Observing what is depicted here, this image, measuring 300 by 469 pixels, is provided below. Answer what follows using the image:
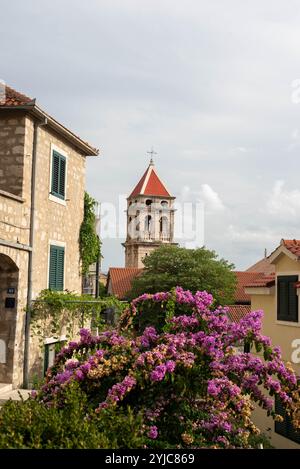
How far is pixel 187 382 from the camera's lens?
24.8 ft

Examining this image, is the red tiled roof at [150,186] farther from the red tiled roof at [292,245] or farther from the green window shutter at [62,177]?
the red tiled roof at [292,245]

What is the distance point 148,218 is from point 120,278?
44.6 ft

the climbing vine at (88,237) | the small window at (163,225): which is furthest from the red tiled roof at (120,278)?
the climbing vine at (88,237)

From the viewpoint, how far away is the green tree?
1769 inches

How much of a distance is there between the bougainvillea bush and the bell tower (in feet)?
205

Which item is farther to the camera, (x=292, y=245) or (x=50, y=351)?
(x=50, y=351)

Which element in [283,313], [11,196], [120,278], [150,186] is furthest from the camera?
[150,186]

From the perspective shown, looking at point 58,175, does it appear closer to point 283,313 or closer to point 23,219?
point 23,219

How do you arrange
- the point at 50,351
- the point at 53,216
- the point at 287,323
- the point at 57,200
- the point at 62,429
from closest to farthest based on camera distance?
the point at 62,429, the point at 287,323, the point at 50,351, the point at 53,216, the point at 57,200

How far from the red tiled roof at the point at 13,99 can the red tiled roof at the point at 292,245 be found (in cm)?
778

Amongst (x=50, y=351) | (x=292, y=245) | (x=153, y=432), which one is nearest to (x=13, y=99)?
(x=50, y=351)

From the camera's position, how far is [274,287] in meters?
13.5

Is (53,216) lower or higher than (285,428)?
higher
